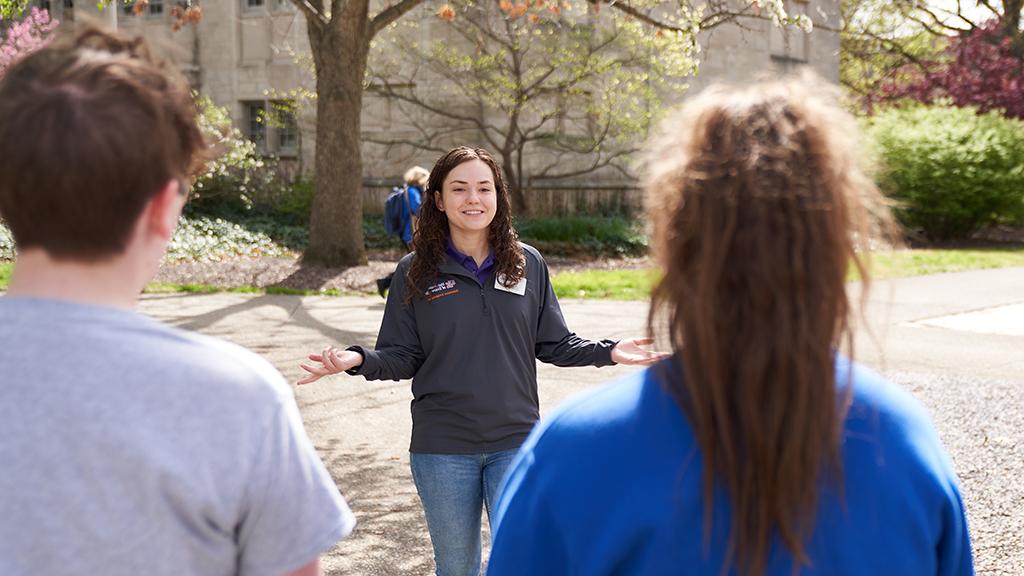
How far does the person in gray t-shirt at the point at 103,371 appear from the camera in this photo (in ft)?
4.54

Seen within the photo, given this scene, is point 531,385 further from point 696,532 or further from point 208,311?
point 208,311

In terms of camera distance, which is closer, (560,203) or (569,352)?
(569,352)

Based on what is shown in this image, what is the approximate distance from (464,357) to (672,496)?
7.19ft

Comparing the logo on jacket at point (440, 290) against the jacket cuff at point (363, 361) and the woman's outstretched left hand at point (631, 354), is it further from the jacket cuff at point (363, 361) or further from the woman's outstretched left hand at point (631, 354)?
the woman's outstretched left hand at point (631, 354)

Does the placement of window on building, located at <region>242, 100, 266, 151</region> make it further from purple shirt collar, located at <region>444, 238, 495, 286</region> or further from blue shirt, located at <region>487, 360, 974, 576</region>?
blue shirt, located at <region>487, 360, 974, 576</region>

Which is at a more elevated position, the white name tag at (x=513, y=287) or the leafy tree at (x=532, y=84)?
the leafy tree at (x=532, y=84)

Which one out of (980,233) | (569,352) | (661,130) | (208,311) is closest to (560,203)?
(980,233)

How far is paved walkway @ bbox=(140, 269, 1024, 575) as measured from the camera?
16.0 ft

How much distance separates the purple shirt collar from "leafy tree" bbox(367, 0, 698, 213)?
17391 mm

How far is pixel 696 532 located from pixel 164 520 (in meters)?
0.71

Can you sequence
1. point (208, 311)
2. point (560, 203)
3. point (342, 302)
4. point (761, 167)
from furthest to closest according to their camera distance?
point (560, 203)
point (342, 302)
point (208, 311)
point (761, 167)

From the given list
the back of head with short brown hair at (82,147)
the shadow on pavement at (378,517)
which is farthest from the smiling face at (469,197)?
the back of head with short brown hair at (82,147)

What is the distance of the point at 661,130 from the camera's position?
1.58m

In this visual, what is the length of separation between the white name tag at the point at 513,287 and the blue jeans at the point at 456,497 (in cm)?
55
